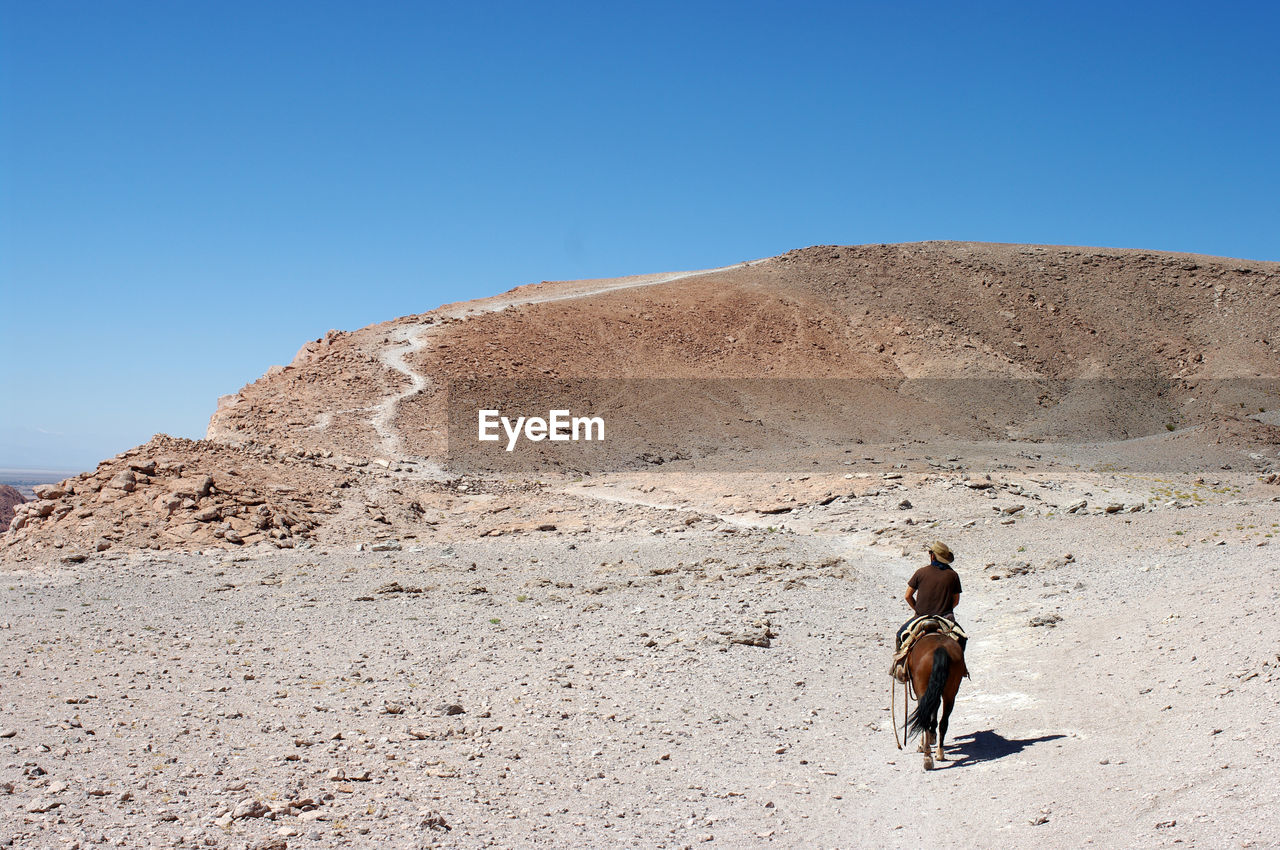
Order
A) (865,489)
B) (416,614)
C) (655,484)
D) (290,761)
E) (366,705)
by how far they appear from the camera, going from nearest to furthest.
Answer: (290,761) < (366,705) < (416,614) < (865,489) < (655,484)

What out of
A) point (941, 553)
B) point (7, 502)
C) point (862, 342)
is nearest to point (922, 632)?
point (941, 553)

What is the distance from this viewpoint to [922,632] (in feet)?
26.6

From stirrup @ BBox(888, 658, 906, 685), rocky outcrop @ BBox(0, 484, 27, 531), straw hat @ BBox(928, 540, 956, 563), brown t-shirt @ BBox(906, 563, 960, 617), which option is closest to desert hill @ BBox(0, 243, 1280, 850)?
stirrup @ BBox(888, 658, 906, 685)

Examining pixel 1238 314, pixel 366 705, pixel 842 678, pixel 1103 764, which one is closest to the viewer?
pixel 1103 764

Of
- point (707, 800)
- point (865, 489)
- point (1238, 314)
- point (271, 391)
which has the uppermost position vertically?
point (1238, 314)

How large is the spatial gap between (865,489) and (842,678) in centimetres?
1328

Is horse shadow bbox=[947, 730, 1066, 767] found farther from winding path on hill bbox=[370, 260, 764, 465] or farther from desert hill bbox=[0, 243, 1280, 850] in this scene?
winding path on hill bbox=[370, 260, 764, 465]

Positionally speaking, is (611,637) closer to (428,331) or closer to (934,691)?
(934,691)

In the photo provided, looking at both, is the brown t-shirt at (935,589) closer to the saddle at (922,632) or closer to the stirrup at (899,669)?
the saddle at (922,632)

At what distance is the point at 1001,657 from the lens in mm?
11117

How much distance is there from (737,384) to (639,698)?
35.7m

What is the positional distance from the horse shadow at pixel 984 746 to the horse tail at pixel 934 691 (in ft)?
1.41

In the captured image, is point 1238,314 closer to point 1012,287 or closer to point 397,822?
point 1012,287

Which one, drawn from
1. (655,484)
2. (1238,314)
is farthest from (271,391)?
(1238,314)
